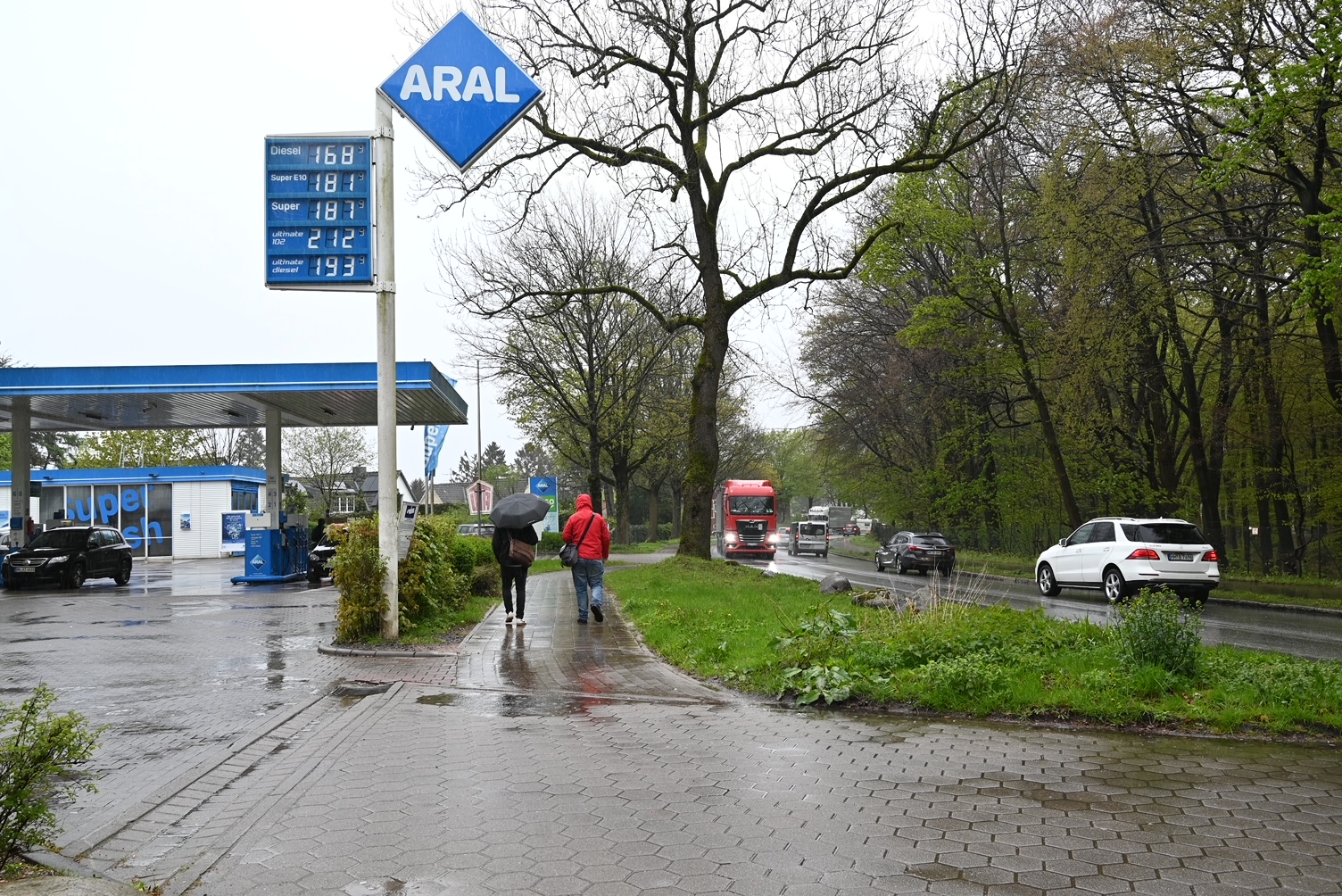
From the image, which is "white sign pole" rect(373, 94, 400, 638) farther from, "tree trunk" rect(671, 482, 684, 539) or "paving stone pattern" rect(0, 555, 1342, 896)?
"tree trunk" rect(671, 482, 684, 539)

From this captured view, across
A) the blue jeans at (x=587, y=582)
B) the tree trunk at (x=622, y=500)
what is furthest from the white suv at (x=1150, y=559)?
the tree trunk at (x=622, y=500)

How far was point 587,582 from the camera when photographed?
14.5 metres

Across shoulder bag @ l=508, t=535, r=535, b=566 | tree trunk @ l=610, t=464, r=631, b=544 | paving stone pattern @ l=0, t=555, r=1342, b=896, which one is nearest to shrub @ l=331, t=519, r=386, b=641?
shoulder bag @ l=508, t=535, r=535, b=566

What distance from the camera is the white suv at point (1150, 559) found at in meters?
19.7

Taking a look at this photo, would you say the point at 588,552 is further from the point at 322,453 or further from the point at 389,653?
the point at 322,453

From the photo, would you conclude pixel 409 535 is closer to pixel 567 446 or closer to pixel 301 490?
pixel 567 446

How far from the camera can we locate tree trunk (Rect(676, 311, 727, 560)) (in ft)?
77.0

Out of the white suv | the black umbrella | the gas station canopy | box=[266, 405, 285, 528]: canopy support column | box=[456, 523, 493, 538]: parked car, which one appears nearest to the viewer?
the black umbrella

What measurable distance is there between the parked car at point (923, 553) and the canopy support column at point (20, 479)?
25.3 m

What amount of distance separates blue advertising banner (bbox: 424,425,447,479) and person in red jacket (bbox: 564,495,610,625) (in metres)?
11.3

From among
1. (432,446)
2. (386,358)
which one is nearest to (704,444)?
(432,446)

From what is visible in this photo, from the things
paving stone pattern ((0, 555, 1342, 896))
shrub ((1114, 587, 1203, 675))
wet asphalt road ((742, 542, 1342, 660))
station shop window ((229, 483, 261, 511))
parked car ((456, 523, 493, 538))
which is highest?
station shop window ((229, 483, 261, 511))

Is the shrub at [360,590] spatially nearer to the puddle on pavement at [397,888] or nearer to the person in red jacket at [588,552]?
the person in red jacket at [588,552]

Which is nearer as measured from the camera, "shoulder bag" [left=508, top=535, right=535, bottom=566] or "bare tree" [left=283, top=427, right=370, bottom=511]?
"shoulder bag" [left=508, top=535, right=535, bottom=566]
